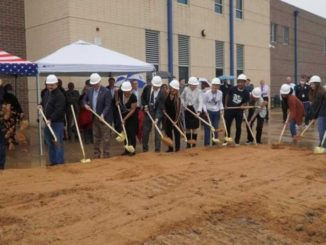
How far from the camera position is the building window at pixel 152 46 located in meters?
18.5

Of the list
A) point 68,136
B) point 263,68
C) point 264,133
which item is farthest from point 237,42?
point 68,136

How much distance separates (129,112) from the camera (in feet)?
32.9

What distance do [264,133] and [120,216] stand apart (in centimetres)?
1041

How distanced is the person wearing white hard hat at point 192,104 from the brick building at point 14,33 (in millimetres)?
7643

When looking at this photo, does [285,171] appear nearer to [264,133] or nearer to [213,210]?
[213,210]

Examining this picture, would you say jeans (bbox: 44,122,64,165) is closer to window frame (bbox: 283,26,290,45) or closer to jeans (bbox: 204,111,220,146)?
jeans (bbox: 204,111,220,146)

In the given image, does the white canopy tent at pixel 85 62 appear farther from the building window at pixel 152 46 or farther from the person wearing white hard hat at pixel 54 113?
the building window at pixel 152 46

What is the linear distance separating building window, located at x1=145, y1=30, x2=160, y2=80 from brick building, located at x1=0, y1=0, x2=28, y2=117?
14.9 ft

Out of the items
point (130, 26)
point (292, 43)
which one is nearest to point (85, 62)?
point (130, 26)

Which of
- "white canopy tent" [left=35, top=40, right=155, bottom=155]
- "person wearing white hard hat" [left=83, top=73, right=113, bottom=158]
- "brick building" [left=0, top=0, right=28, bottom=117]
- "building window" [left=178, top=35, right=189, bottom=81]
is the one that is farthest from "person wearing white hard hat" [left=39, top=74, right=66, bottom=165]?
"building window" [left=178, top=35, right=189, bottom=81]

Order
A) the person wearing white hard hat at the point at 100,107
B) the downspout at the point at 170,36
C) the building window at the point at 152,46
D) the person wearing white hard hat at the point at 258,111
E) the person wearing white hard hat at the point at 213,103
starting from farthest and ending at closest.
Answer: the downspout at the point at 170,36
the building window at the point at 152,46
the person wearing white hard hat at the point at 258,111
the person wearing white hard hat at the point at 213,103
the person wearing white hard hat at the point at 100,107

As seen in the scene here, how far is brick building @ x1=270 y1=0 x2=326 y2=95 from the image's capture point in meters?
31.4

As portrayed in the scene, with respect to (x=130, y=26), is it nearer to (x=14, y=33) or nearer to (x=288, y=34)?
(x=14, y=33)

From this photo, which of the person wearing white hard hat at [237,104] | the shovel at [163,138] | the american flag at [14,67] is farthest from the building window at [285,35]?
the american flag at [14,67]
